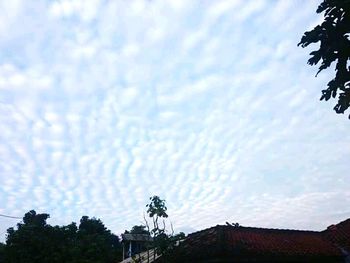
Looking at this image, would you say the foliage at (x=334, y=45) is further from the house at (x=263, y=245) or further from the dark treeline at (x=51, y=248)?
the dark treeline at (x=51, y=248)

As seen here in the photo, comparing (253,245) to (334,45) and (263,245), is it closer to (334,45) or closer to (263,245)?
(263,245)

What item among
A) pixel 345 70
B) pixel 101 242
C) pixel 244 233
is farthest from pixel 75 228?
pixel 345 70

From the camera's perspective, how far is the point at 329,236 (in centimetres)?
2119

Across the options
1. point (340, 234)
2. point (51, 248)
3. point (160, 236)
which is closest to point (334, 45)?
point (160, 236)

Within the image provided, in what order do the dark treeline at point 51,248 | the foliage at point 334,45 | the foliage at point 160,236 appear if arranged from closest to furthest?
the foliage at point 334,45
the foliage at point 160,236
the dark treeline at point 51,248

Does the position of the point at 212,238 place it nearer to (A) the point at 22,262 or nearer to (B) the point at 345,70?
(B) the point at 345,70

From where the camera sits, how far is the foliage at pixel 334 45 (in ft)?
18.4

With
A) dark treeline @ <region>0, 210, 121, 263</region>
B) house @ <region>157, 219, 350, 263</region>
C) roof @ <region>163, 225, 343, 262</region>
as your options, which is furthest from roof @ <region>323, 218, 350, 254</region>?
dark treeline @ <region>0, 210, 121, 263</region>

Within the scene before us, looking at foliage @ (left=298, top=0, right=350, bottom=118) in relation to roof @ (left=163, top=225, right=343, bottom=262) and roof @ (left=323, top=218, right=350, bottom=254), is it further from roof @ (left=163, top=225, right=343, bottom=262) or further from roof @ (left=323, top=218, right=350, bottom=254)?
roof @ (left=323, top=218, right=350, bottom=254)

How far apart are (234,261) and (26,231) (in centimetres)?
3212

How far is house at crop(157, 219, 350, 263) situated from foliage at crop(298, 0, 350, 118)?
1022cm

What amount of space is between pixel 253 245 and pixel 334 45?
43.8ft

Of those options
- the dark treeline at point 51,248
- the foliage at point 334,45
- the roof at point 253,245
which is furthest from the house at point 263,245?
the dark treeline at point 51,248

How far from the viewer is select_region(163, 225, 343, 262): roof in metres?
15.8
